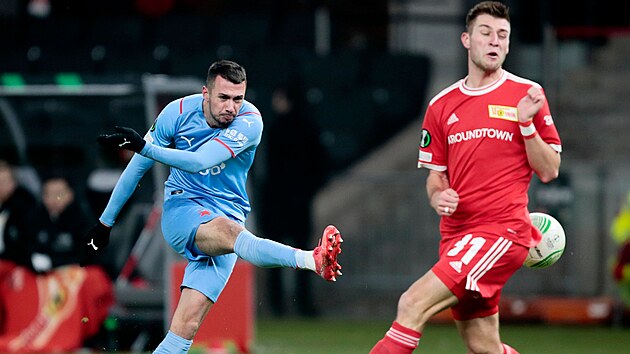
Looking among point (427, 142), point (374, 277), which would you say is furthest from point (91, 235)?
point (374, 277)

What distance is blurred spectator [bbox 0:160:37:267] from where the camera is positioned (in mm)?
12539

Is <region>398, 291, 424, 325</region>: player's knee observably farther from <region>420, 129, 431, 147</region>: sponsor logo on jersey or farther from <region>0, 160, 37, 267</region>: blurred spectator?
<region>0, 160, 37, 267</region>: blurred spectator

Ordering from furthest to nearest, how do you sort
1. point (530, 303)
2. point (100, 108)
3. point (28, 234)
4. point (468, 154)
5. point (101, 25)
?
point (101, 25) < point (530, 303) < point (100, 108) < point (28, 234) < point (468, 154)

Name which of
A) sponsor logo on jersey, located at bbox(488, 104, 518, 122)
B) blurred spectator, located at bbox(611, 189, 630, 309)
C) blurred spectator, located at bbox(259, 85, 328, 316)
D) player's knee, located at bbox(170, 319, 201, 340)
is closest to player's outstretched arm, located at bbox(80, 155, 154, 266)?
player's knee, located at bbox(170, 319, 201, 340)

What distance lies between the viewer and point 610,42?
16.5 m

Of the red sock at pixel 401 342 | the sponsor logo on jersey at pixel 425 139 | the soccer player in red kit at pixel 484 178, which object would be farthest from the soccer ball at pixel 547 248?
the red sock at pixel 401 342

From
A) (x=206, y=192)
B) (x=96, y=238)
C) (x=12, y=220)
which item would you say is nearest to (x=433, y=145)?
(x=206, y=192)

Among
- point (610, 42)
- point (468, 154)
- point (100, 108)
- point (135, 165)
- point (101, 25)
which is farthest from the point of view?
point (101, 25)

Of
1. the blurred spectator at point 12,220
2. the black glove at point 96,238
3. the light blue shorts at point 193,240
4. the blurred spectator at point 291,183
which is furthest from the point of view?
the blurred spectator at point 291,183

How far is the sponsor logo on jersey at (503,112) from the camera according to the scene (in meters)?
7.52

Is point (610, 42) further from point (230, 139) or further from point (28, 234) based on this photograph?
point (230, 139)

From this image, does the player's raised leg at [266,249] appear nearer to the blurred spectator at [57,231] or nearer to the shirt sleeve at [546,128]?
the shirt sleeve at [546,128]

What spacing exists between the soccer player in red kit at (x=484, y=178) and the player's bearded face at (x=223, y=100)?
106 centimetres

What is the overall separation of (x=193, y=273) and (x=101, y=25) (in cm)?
1057
